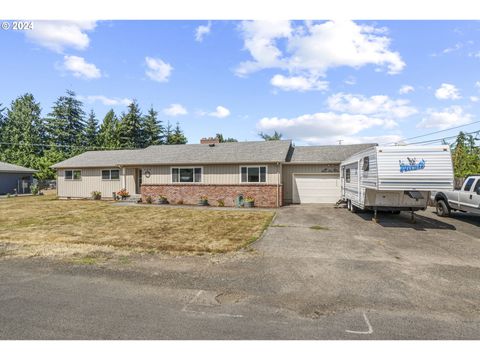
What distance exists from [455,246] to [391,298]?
5229 millimetres

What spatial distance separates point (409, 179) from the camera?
1020cm

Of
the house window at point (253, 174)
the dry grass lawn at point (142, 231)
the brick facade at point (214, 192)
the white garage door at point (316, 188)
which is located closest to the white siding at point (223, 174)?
the house window at point (253, 174)

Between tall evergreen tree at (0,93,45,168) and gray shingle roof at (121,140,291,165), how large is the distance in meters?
38.7

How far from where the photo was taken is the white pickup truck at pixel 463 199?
459 inches

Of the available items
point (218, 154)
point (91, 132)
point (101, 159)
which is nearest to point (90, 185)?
point (101, 159)

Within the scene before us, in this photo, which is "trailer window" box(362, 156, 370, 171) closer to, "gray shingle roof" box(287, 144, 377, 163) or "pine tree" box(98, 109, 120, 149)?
"gray shingle roof" box(287, 144, 377, 163)

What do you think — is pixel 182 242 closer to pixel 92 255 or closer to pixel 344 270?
pixel 92 255

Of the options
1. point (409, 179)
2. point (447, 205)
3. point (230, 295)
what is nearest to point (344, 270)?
point (230, 295)

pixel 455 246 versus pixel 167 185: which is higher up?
pixel 167 185

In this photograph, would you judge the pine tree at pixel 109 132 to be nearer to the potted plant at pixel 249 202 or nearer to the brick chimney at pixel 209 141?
the brick chimney at pixel 209 141

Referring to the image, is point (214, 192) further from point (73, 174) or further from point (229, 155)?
point (73, 174)

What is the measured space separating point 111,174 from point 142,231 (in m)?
15.2

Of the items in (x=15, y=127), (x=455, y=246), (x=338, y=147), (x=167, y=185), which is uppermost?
(x=15, y=127)

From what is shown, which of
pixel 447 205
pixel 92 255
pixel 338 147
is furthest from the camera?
pixel 338 147
